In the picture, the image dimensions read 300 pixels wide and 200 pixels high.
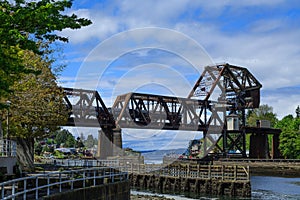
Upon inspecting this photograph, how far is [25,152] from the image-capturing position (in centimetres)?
4147

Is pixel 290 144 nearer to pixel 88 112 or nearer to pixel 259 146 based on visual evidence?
pixel 259 146

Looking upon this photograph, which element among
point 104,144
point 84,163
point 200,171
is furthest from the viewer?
point 104,144

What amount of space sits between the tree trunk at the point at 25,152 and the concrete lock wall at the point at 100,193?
13.0m

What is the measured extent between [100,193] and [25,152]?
17690 mm

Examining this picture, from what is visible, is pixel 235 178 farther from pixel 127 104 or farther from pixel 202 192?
pixel 127 104

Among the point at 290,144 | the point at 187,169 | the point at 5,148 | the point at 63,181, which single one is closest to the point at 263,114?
the point at 290,144

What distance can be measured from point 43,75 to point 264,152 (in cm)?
8540

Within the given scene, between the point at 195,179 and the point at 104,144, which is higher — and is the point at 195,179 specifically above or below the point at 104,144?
below

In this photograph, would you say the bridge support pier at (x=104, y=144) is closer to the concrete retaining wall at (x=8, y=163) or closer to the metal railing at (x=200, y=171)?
the metal railing at (x=200, y=171)

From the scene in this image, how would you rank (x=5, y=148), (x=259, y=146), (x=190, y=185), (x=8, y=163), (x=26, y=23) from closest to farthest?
1. (x=26, y=23)
2. (x=8, y=163)
3. (x=5, y=148)
4. (x=190, y=185)
5. (x=259, y=146)

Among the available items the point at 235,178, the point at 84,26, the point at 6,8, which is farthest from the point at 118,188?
the point at 235,178

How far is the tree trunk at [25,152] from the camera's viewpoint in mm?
40559

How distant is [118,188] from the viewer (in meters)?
29.1

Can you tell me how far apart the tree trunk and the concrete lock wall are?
13036 millimetres
